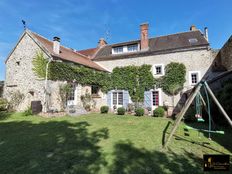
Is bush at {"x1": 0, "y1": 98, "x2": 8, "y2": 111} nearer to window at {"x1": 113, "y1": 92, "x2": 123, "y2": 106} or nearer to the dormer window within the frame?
window at {"x1": 113, "y1": 92, "x2": 123, "y2": 106}

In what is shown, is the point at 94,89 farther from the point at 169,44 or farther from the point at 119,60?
the point at 169,44

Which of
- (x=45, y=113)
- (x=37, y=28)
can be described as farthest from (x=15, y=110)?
(x=37, y=28)

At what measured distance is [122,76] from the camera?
55.9ft

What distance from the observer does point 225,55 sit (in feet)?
41.8

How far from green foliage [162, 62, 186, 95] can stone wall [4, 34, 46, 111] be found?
36.7 ft

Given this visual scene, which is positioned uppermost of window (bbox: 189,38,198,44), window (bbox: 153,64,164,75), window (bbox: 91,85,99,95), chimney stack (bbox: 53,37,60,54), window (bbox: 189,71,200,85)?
window (bbox: 189,38,198,44)

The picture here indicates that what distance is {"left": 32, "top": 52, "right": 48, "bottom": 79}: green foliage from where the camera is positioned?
12.5m

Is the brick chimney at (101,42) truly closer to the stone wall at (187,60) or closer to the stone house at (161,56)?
the stone house at (161,56)

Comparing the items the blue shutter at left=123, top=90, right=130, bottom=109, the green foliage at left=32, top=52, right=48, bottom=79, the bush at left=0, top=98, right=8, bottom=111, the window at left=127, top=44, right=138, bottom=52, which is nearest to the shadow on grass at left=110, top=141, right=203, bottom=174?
the green foliage at left=32, top=52, right=48, bottom=79

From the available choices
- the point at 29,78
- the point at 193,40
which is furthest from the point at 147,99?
the point at 29,78

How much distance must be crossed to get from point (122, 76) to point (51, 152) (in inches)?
516

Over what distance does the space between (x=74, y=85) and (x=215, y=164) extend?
42.2 ft

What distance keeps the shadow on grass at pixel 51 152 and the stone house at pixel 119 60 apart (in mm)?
6898

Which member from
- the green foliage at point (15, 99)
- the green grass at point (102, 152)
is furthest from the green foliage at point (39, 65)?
the green grass at point (102, 152)
